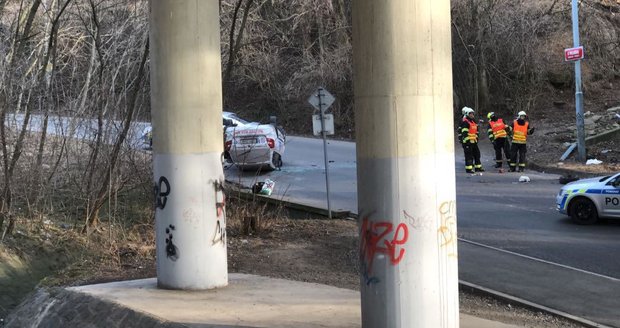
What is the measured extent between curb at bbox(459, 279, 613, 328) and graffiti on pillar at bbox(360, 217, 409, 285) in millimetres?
3728

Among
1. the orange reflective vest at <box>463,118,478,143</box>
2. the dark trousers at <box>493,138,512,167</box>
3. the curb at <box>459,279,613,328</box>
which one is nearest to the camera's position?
the curb at <box>459,279,613,328</box>

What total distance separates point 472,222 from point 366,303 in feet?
29.7

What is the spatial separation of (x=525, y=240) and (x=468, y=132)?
8.92 m

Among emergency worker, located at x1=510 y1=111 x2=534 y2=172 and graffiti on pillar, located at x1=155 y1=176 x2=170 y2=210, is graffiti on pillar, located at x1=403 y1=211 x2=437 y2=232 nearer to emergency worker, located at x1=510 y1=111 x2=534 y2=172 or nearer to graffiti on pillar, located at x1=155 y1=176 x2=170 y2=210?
graffiti on pillar, located at x1=155 y1=176 x2=170 y2=210

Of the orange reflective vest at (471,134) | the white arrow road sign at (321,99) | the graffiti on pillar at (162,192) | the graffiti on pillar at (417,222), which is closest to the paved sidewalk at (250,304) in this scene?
the graffiti on pillar at (162,192)

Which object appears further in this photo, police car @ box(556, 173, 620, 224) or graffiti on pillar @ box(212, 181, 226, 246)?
police car @ box(556, 173, 620, 224)

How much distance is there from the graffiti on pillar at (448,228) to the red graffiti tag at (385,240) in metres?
0.29

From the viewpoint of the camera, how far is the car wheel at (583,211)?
43.4ft

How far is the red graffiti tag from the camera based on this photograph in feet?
15.5

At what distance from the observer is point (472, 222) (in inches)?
530

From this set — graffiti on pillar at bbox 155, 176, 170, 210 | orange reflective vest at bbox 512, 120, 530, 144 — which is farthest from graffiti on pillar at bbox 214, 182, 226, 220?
orange reflective vest at bbox 512, 120, 530, 144

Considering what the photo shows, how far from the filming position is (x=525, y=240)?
11.7m

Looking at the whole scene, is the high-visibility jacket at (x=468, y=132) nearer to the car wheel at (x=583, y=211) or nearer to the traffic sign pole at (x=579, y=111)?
the traffic sign pole at (x=579, y=111)

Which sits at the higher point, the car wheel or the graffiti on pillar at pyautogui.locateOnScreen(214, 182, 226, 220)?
the graffiti on pillar at pyautogui.locateOnScreen(214, 182, 226, 220)
